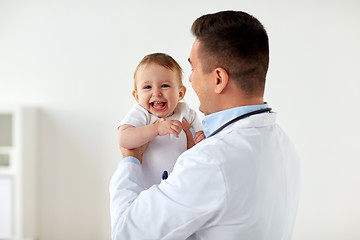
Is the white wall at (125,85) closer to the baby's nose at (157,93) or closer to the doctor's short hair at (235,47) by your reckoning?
the baby's nose at (157,93)

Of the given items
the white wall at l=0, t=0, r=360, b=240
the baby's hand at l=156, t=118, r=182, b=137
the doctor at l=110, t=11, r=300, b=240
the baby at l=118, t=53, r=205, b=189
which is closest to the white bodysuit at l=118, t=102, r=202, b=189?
the baby at l=118, t=53, r=205, b=189

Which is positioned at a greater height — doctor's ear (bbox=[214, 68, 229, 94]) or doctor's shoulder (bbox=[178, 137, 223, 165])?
doctor's ear (bbox=[214, 68, 229, 94])

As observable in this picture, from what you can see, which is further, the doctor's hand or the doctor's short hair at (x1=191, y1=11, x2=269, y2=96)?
the doctor's hand

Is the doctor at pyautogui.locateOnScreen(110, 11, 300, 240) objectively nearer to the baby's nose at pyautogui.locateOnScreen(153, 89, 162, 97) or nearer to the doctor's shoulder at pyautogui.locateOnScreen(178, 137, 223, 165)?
the doctor's shoulder at pyautogui.locateOnScreen(178, 137, 223, 165)

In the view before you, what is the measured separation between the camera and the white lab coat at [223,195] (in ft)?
3.22

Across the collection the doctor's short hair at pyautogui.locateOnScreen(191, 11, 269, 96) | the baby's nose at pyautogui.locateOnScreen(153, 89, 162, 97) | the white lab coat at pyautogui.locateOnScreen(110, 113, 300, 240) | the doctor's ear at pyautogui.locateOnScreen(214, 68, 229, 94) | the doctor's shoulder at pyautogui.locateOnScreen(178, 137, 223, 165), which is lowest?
the white lab coat at pyautogui.locateOnScreen(110, 113, 300, 240)

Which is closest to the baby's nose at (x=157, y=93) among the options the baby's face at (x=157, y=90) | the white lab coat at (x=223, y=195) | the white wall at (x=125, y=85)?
the baby's face at (x=157, y=90)

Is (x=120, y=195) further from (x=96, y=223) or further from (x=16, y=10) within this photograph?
(x=16, y=10)

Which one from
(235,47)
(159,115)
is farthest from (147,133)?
(235,47)

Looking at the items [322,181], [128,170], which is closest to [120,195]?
[128,170]

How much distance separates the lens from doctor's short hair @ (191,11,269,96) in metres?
1.08

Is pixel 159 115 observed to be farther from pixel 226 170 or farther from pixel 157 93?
pixel 226 170

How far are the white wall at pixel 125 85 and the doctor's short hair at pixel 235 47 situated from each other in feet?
7.20

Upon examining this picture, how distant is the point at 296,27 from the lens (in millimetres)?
3305
